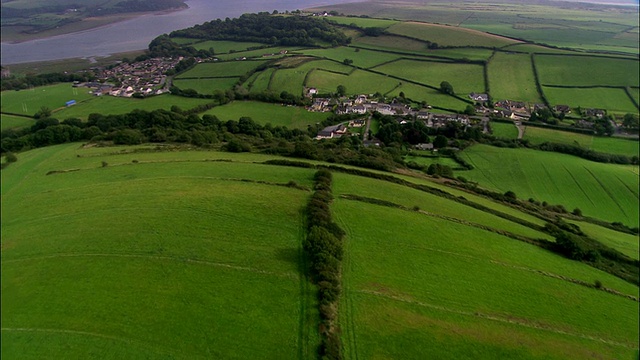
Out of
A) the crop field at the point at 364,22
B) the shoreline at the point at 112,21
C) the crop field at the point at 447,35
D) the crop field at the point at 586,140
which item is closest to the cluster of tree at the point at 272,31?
the crop field at the point at 364,22

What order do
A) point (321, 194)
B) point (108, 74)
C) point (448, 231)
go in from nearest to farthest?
1. point (448, 231)
2. point (321, 194)
3. point (108, 74)

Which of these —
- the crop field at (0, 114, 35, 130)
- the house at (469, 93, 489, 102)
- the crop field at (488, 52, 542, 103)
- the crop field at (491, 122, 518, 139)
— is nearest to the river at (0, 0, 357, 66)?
the crop field at (0, 114, 35, 130)

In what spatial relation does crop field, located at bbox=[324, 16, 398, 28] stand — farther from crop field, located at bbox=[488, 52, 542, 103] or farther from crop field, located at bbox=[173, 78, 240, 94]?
crop field, located at bbox=[173, 78, 240, 94]

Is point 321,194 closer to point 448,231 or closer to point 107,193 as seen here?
point 448,231

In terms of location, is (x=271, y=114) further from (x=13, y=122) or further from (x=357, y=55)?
(x=357, y=55)

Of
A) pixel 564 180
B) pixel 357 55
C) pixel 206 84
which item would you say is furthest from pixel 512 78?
pixel 206 84

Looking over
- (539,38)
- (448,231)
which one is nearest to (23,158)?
(448,231)

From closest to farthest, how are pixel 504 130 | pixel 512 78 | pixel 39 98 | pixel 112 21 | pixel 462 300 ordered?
pixel 462 300 < pixel 504 130 < pixel 39 98 < pixel 512 78 < pixel 112 21
